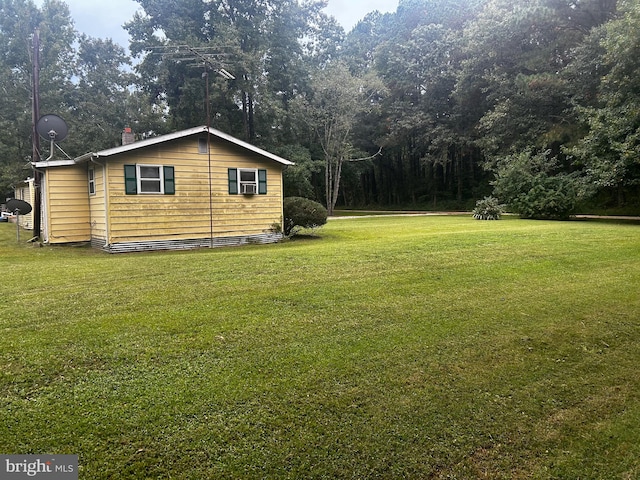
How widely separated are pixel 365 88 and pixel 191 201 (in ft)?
67.2

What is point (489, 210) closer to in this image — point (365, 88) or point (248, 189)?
point (248, 189)

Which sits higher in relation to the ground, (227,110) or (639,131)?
(227,110)

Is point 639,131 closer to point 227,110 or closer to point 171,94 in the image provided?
point 227,110

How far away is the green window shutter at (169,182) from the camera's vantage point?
38.2ft

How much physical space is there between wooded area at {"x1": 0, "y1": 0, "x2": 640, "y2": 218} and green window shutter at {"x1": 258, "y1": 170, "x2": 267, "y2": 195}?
1018cm

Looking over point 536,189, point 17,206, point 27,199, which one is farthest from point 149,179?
point 536,189

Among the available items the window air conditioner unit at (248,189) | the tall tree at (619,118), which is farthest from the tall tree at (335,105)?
the window air conditioner unit at (248,189)

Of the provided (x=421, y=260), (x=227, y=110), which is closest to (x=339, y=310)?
(x=421, y=260)

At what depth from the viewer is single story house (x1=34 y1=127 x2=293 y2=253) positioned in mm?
11094

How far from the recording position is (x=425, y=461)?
2.46 meters

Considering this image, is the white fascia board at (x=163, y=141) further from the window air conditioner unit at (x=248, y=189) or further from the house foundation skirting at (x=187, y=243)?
the house foundation skirting at (x=187, y=243)

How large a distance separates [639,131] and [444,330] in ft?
49.4

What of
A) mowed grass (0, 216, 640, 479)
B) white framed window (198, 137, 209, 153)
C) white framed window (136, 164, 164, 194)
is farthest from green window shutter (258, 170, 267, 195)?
mowed grass (0, 216, 640, 479)

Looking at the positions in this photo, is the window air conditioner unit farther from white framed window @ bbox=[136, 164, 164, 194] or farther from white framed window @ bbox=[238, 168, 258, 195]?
white framed window @ bbox=[136, 164, 164, 194]
